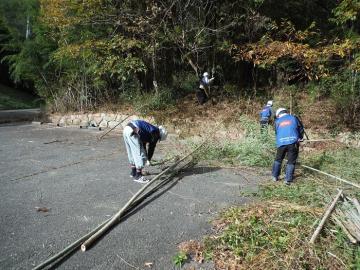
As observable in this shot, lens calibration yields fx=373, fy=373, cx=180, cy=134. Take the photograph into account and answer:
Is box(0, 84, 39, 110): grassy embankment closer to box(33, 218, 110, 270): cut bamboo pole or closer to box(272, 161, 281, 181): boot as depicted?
box(272, 161, 281, 181): boot

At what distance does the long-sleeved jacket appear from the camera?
24.0ft

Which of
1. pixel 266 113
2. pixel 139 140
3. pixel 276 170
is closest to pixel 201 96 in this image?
pixel 266 113

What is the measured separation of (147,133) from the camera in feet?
24.4

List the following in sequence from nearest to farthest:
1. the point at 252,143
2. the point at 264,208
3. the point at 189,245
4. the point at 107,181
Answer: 1. the point at 189,245
2. the point at 264,208
3. the point at 107,181
4. the point at 252,143

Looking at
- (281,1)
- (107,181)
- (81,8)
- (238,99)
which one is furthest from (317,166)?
(81,8)

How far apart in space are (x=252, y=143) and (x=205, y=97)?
5.81 metres

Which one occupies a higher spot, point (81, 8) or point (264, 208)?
point (81, 8)

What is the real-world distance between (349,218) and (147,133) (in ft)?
13.4

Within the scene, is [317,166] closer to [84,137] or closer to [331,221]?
[331,221]

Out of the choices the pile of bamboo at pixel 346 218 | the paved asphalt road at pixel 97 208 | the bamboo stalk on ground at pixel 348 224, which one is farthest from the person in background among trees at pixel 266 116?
the bamboo stalk on ground at pixel 348 224

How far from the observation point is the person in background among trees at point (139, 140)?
7.27m

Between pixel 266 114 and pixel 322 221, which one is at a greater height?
pixel 266 114

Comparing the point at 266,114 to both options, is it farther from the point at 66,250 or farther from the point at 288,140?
the point at 66,250

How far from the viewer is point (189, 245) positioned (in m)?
4.76
